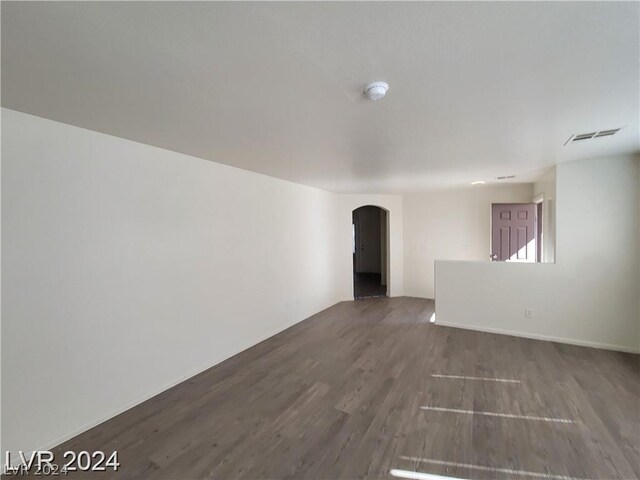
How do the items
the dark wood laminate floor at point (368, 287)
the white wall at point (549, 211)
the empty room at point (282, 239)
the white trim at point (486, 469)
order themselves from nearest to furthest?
the empty room at point (282, 239)
the white trim at point (486, 469)
the white wall at point (549, 211)
the dark wood laminate floor at point (368, 287)

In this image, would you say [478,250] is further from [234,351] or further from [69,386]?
[69,386]

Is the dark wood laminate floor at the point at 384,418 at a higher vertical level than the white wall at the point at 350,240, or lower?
lower

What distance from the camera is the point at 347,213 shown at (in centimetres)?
632

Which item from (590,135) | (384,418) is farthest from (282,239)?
(590,135)

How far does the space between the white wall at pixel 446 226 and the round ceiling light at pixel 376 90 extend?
5051 mm

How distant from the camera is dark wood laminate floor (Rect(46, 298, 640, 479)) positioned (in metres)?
1.87

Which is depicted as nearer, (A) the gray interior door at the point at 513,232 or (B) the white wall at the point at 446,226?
(A) the gray interior door at the point at 513,232

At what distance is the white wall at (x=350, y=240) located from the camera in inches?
246

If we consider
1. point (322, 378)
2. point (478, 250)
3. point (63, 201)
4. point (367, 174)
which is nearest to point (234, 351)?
point (322, 378)

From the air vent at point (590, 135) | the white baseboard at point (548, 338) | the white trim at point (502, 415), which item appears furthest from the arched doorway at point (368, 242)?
the white trim at point (502, 415)

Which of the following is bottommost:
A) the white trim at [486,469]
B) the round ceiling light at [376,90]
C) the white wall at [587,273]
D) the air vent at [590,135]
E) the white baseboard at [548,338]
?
the white trim at [486,469]

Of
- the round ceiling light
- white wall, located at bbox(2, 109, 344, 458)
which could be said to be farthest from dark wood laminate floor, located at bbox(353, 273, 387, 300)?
the round ceiling light

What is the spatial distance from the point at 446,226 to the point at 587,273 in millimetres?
2687

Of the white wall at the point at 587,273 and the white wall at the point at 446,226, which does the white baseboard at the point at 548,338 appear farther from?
the white wall at the point at 446,226
